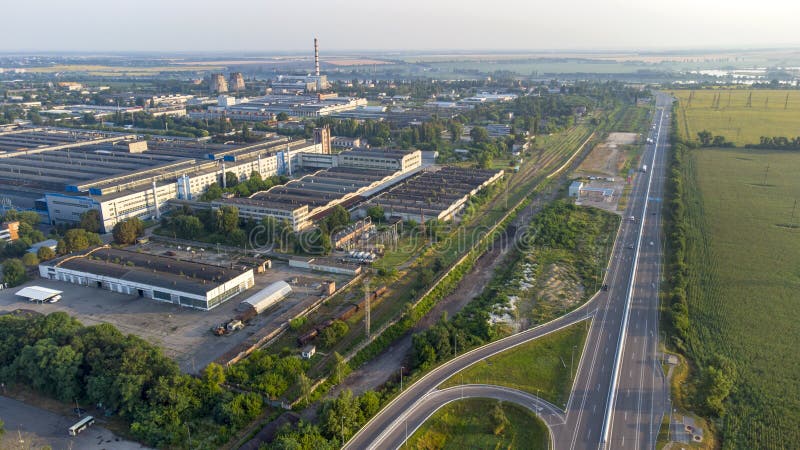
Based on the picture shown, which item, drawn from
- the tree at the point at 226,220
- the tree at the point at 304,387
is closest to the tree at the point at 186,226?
the tree at the point at 226,220

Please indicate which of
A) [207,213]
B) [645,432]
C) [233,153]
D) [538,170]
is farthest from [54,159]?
[645,432]

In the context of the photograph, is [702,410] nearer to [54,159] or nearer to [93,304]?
[93,304]

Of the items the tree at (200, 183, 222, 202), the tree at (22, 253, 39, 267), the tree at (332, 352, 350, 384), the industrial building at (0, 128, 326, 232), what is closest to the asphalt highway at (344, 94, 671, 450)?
the tree at (332, 352, 350, 384)

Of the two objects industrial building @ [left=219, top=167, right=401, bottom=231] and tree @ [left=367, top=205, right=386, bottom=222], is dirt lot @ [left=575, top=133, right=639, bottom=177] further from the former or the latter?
tree @ [left=367, top=205, right=386, bottom=222]

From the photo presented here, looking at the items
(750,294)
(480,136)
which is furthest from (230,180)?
(750,294)

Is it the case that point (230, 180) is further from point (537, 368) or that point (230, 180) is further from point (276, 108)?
point (276, 108)

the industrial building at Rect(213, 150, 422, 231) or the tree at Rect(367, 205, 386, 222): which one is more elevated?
the industrial building at Rect(213, 150, 422, 231)
